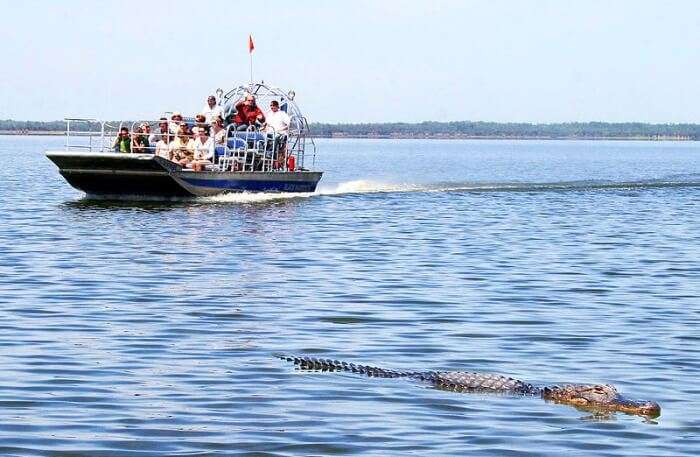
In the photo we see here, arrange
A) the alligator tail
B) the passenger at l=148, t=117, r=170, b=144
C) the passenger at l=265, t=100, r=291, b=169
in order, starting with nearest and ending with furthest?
1. the alligator tail
2. the passenger at l=148, t=117, r=170, b=144
3. the passenger at l=265, t=100, r=291, b=169

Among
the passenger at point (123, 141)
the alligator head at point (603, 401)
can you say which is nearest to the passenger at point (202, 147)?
the passenger at point (123, 141)

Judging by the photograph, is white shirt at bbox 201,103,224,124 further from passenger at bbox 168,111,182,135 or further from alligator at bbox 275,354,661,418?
alligator at bbox 275,354,661,418

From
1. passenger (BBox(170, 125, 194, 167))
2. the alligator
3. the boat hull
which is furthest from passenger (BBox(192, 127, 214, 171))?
the alligator

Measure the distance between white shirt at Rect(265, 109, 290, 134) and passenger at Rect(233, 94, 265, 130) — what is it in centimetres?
47

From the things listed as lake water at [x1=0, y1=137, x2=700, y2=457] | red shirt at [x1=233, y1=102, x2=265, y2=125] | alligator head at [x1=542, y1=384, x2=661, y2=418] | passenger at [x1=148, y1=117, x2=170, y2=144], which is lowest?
lake water at [x1=0, y1=137, x2=700, y2=457]

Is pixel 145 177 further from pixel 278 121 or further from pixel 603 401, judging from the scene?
pixel 603 401

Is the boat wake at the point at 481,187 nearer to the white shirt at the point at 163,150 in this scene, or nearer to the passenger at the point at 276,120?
the passenger at the point at 276,120

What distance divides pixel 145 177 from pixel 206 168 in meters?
2.14

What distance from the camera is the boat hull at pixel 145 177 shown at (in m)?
35.6

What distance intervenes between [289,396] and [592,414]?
251 cm

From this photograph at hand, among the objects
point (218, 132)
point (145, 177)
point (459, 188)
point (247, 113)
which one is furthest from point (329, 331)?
point (459, 188)

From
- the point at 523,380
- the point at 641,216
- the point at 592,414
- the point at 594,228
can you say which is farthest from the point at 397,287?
the point at 641,216

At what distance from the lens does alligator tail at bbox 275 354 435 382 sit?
13.6 meters

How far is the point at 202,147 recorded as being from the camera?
3706 centimetres
